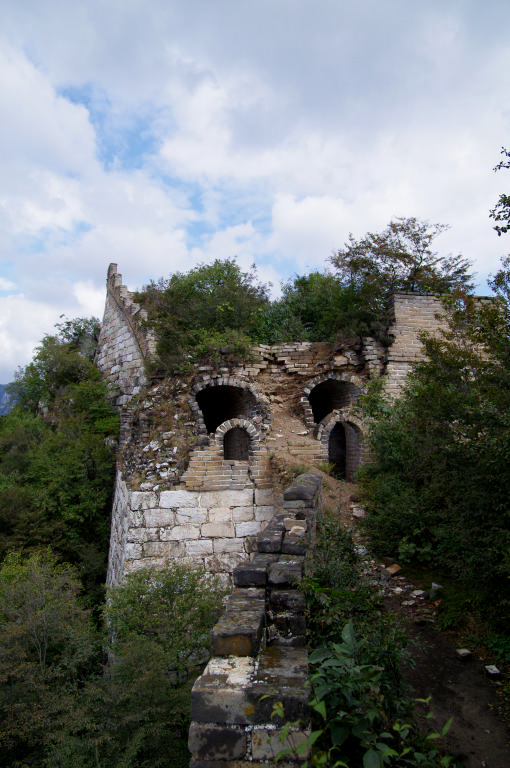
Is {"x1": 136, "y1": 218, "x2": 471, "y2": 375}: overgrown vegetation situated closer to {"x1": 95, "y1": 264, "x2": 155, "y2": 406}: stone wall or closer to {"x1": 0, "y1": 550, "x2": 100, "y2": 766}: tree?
{"x1": 95, "y1": 264, "x2": 155, "y2": 406}: stone wall

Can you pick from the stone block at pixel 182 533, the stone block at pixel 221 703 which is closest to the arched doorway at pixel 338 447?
the stone block at pixel 182 533

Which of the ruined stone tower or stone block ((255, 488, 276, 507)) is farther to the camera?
stone block ((255, 488, 276, 507))

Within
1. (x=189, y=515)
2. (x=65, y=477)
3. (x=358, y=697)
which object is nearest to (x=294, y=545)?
(x=358, y=697)

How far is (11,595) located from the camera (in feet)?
22.6

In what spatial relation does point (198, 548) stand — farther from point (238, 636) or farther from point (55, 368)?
point (55, 368)

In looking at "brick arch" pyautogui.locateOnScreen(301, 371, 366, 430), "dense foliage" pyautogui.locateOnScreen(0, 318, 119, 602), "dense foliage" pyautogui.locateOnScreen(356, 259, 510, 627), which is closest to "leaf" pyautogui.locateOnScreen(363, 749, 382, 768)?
"dense foliage" pyautogui.locateOnScreen(356, 259, 510, 627)

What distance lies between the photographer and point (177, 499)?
7887 mm

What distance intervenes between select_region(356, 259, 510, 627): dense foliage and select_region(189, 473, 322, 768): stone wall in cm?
166

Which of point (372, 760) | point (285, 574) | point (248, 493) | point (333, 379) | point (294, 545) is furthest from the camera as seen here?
point (333, 379)

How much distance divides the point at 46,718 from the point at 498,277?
695cm

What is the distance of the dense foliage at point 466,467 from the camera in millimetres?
3758

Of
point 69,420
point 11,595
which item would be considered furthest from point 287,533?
point 69,420

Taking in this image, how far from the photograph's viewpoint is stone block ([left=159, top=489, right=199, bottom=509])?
7863 millimetres

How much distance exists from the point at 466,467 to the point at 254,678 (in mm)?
2621
